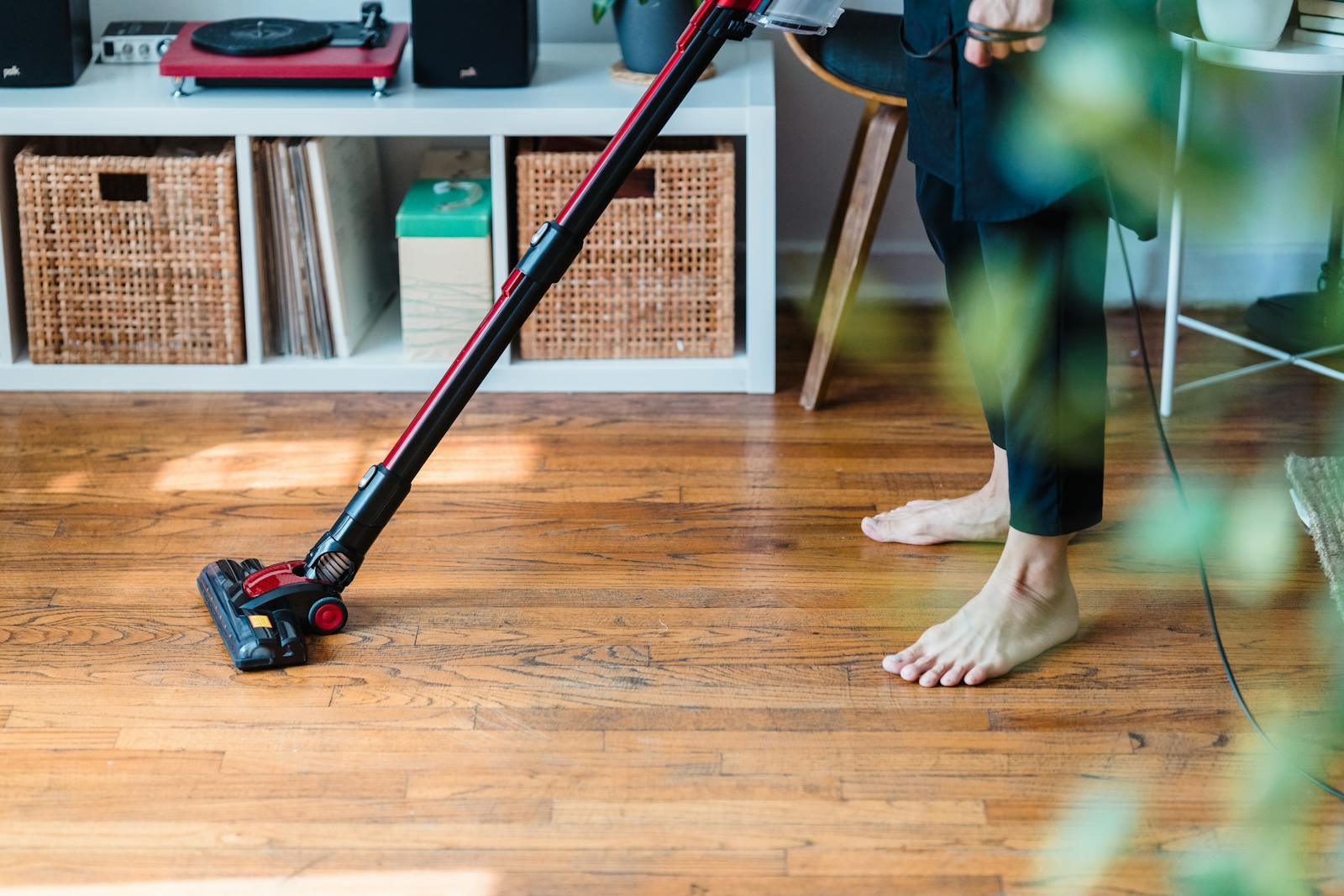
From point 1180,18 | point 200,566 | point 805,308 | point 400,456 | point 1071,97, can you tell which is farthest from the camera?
point 805,308

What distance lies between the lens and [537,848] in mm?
1159

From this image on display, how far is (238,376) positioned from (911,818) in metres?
1.24

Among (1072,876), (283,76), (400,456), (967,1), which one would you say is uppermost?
(967,1)

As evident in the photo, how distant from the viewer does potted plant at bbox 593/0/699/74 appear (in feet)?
6.55

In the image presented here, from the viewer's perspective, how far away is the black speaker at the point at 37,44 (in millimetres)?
1996

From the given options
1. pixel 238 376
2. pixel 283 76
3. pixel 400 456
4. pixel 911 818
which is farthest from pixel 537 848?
pixel 283 76

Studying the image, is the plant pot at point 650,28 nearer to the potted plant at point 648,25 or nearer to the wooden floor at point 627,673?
the potted plant at point 648,25

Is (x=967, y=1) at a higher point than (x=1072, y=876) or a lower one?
higher

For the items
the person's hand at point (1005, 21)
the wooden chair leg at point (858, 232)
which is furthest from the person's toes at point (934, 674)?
the wooden chair leg at point (858, 232)

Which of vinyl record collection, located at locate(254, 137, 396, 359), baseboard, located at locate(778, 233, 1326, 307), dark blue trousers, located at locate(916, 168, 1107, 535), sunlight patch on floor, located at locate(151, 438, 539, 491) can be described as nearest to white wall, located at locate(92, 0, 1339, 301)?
baseboard, located at locate(778, 233, 1326, 307)

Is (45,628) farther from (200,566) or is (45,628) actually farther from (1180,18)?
(1180,18)

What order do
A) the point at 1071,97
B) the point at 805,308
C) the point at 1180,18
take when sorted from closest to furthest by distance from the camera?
the point at 1071,97, the point at 1180,18, the point at 805,308

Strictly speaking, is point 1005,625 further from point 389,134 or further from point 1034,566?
point 389,134

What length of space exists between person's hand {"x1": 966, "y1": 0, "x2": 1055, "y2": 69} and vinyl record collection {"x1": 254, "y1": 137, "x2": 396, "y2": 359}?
3.51ft
